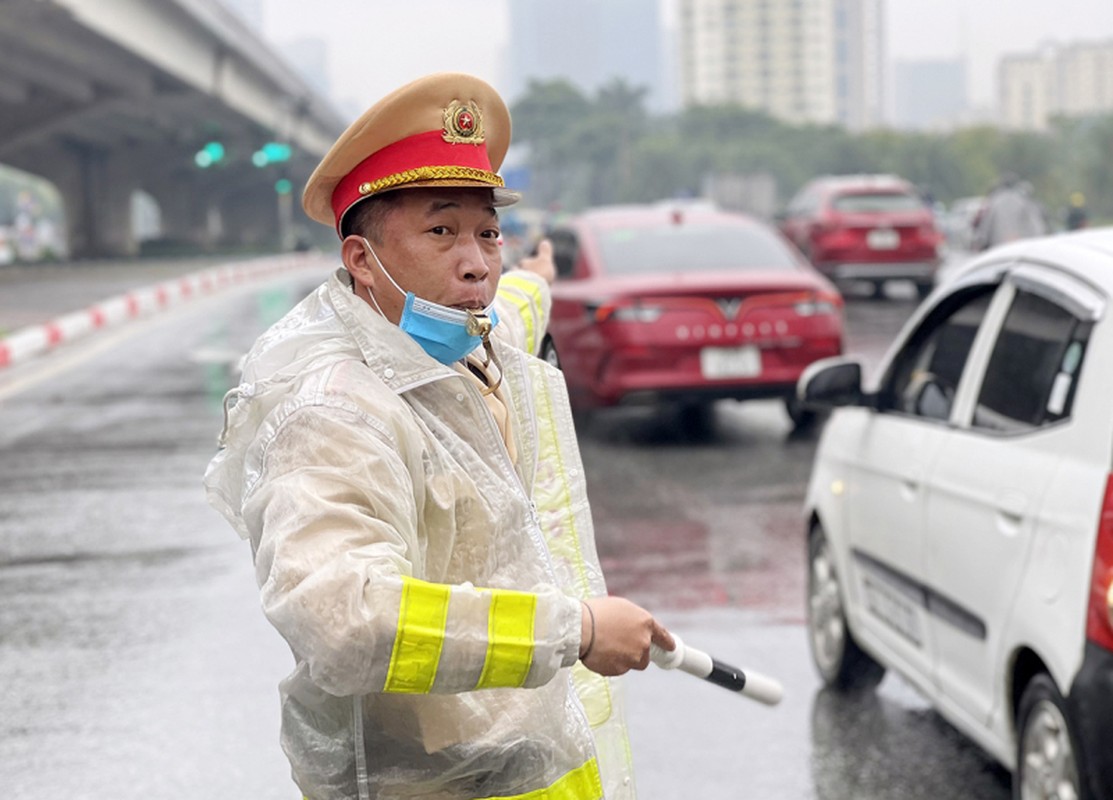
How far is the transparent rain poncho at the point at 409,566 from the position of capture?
81.3 inches

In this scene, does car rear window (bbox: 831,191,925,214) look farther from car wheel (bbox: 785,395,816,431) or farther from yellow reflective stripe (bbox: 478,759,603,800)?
yellow reflective stripe (bbox: 478,759,603,800)

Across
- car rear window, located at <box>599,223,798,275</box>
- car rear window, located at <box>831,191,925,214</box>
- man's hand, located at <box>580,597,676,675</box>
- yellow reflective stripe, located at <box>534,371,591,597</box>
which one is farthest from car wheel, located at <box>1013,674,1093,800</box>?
car rear window, located at <box>831,191,925,214</box>

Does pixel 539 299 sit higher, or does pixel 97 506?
pixel 539 299

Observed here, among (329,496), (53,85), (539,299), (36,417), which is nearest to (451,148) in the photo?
(329,496)

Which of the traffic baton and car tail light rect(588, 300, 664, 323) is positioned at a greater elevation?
the traffic baton

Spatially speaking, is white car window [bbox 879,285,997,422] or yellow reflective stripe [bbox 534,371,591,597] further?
white car window [bbox 879,285,997,422]

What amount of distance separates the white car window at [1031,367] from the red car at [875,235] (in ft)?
65.0

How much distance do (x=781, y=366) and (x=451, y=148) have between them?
30.6 feet

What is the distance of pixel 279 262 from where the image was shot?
52.9m

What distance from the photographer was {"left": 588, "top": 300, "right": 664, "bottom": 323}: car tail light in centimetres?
1138

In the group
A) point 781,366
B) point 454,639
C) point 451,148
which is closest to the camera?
point 454,639

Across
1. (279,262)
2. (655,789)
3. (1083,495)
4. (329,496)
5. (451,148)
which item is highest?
(451,148)

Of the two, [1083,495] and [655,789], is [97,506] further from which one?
[1083,495]

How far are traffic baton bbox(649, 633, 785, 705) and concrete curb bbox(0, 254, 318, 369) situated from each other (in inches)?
685
